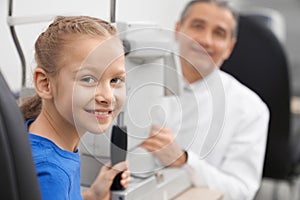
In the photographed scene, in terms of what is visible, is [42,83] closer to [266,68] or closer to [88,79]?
[88,79]

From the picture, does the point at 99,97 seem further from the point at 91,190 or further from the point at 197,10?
the point at 197,10

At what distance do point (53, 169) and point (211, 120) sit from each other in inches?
15.8

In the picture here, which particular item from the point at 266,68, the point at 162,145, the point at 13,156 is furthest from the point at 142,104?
the point at 266,68

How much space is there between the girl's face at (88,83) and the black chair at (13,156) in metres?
0.13

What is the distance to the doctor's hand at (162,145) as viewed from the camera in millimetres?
1010

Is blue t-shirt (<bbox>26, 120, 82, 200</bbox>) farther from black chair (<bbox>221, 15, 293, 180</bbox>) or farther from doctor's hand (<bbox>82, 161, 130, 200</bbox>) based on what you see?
black chair (<bbox>221, 15, 293, 180</bbox>)

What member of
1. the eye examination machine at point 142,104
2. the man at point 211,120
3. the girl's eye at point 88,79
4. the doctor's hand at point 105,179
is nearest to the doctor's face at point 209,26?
the man at point 211,120

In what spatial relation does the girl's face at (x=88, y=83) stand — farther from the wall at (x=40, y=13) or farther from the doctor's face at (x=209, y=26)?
the doctor's face at (x=209, y=26)

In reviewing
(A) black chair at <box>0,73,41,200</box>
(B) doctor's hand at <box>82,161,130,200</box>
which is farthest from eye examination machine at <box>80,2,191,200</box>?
(A) black chair at <box>0,73,41,200</box>

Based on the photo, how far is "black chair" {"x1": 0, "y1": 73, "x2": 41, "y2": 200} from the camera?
0.61 meters

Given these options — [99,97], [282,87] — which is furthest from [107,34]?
[282,87]

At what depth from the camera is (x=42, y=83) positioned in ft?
2.52

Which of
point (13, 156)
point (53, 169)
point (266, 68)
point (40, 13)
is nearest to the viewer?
point (13, 156)

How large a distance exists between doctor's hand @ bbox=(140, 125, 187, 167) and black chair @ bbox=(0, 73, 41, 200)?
1.26ft
